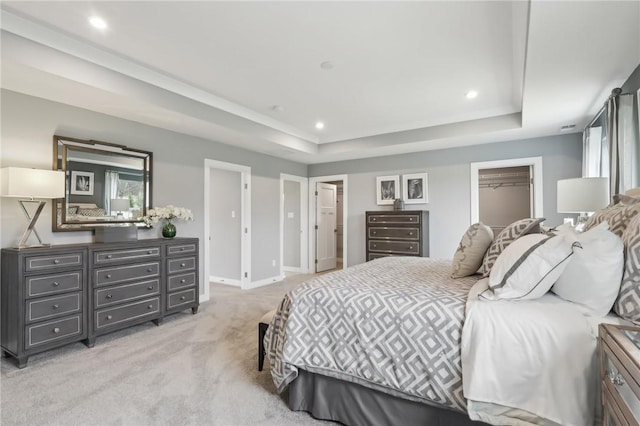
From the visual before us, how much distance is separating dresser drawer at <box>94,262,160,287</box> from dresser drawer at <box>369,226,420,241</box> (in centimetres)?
337

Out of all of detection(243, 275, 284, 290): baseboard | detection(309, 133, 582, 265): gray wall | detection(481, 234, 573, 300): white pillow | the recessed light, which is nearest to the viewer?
detection(481, 234, 573, 300): white pillow

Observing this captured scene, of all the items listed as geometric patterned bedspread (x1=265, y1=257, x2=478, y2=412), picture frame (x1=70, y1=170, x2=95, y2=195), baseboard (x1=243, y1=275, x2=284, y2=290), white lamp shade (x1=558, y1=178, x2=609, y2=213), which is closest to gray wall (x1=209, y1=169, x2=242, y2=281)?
baseboard (x1=243, y1=275, x2=284, y2=290)

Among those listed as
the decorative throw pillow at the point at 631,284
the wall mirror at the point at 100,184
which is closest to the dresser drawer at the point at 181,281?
the wall mirror at the point at 100,184

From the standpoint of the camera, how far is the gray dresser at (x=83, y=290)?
2520 mm

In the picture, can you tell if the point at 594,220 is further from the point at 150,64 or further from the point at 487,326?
the point at 150,64

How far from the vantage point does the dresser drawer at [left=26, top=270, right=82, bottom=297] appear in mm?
2541

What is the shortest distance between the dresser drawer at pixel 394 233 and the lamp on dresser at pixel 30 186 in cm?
A: 421

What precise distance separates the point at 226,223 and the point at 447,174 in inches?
155

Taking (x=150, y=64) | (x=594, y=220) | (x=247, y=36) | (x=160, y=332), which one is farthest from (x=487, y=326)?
(x=150, y=64)

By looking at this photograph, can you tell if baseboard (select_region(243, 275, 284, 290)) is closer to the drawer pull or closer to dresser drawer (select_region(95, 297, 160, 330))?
dresser drawer (select_region(95, 297, 160, 330))

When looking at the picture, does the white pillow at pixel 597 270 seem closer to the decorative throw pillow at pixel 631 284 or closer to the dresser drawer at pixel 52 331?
the decorative throw pillow at pixel 631 284

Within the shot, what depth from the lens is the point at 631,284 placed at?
1.26 m

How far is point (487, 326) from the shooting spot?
1375mm

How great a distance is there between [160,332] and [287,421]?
208 cm
